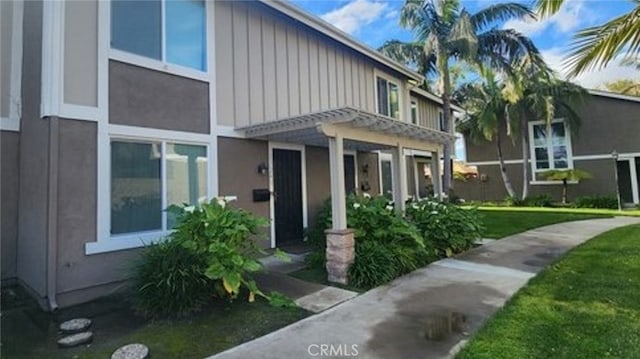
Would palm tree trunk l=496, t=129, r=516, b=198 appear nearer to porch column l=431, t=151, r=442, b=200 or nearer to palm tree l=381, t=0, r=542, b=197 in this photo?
palm tree l=381, t=0, r=542, b=197

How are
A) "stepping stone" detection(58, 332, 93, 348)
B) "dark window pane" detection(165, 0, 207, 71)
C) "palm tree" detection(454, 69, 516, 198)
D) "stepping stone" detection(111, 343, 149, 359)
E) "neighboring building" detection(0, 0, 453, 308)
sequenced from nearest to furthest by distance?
"stepping stone" detection(111, 343, 149, 359), "stepping stone" detection(58, 332, 93, 348), "neighboring building" detection(0, 0, 453, 308), "dark window pane" detection(165, 0, 207, 71), "palm tree" detection(454, 69, 516, 198)

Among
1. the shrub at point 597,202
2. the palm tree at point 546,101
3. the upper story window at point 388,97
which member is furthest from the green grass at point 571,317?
the shrub at point 597,202

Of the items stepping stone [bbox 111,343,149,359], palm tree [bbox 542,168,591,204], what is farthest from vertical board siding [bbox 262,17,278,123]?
palm tree [bbox 542,168,591,204]

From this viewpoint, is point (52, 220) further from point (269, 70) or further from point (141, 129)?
point (269, 70)

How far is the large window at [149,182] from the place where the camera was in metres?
6.12

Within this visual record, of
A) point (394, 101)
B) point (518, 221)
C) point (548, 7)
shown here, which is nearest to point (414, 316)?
point (548, 7)

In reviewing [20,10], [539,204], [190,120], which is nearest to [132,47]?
[190,120]

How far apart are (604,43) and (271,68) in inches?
264

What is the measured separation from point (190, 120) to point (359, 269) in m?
4.32

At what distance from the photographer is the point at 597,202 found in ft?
63.7

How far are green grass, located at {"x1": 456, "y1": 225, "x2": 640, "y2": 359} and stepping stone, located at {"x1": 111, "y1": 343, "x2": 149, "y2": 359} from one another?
3369mm

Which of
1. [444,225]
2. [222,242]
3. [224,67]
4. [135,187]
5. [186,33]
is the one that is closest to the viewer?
[222,242]

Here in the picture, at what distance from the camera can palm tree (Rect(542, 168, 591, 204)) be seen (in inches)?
790

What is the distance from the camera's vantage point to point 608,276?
659cm
